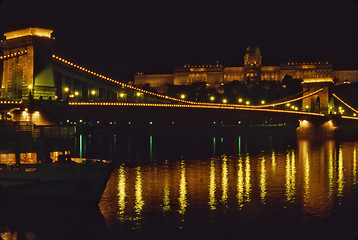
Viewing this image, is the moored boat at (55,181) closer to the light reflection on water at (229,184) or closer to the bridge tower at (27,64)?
the light reflection on water at (229,184)

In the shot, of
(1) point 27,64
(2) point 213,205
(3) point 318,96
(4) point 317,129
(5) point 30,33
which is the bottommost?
(2) point 213,205

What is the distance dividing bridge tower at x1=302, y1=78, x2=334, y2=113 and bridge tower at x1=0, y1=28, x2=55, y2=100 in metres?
51.9

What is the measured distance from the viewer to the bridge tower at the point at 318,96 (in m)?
95.4

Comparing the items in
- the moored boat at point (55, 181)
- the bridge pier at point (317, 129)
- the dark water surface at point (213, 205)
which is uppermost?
the bridge pier at point (317, 129)

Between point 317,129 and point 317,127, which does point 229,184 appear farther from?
point 317,127

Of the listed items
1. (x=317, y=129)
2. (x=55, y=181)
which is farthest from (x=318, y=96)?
(x=55, y=181)

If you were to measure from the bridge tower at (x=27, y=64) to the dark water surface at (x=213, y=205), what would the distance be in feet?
31.6

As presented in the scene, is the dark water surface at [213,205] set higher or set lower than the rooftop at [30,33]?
lower

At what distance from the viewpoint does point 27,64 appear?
51250 millimetres

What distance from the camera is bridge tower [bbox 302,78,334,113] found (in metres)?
95.4

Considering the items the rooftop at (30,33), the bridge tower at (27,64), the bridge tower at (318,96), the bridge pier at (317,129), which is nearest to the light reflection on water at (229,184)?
the bridge tower at (27,64)

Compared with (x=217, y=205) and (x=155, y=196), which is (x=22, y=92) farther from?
(x=217, y=205)

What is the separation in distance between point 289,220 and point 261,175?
14.2m

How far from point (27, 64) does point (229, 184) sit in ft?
72.1
